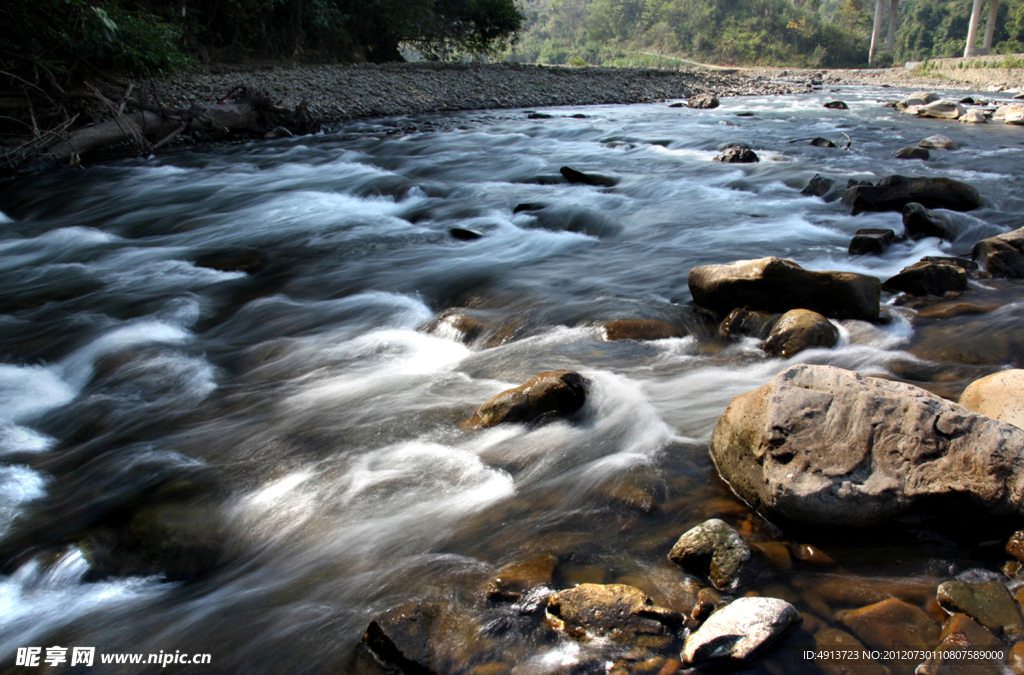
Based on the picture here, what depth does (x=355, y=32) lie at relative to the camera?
91.2 ft

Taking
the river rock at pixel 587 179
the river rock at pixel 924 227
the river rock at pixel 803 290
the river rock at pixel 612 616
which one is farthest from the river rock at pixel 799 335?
the river rock at pixel 587 179

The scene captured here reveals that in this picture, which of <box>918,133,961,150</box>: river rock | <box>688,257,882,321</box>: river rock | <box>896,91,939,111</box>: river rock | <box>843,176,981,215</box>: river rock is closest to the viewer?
<box>688,257,882,321</box>: river rock

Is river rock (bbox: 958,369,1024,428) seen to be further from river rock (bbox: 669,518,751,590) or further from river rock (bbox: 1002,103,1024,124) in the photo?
river rock (bbox: 1002,103,1024,124)

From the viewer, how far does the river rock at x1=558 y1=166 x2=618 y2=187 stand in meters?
9.91

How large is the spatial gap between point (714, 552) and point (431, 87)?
2155 centimetres

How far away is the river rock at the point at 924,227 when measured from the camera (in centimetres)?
635

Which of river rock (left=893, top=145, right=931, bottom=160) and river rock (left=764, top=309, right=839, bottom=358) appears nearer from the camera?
river rock (left=764, top=309, right=839, bottom=358)

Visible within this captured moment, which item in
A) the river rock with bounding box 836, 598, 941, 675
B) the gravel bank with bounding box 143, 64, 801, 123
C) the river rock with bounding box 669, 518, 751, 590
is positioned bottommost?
the river rock with bounding box 836, 598, 941, 675

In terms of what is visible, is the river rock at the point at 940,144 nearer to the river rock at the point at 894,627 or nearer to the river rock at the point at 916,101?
the river rock at the point at 916,101

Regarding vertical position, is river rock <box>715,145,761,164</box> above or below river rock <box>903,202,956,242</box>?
above

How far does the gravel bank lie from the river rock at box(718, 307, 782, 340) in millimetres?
12464

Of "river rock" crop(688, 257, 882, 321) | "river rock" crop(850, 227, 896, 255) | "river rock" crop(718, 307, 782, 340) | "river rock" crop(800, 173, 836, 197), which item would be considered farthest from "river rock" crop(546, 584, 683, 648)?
"river rock" crop(800, 173, 836, 197)

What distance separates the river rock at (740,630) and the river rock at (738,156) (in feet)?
32.9

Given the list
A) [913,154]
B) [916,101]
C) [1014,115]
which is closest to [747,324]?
[913,154]
